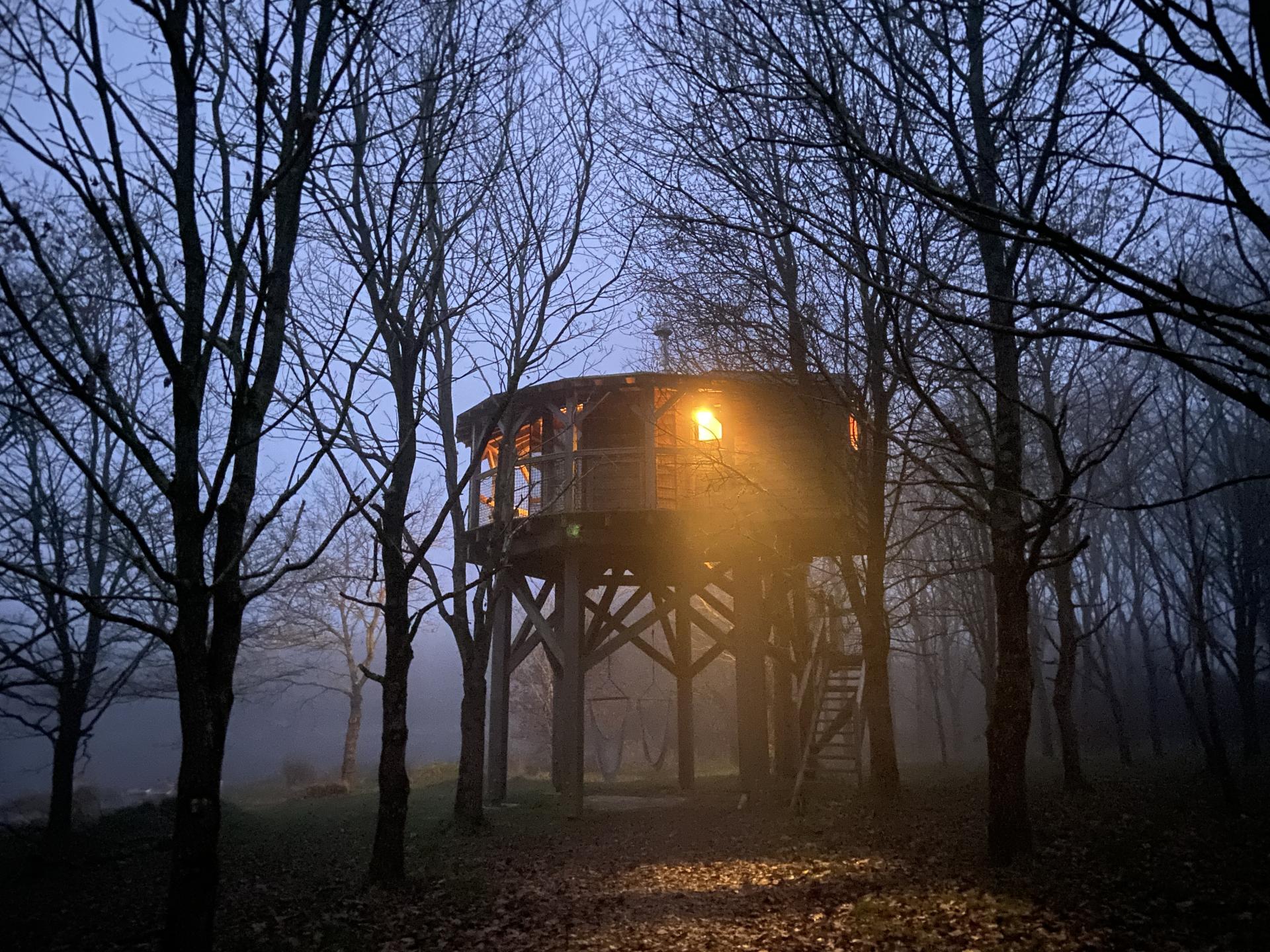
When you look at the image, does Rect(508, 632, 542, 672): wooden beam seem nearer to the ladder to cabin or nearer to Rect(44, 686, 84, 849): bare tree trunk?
the ladder to cabin

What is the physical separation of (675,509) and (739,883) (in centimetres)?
766

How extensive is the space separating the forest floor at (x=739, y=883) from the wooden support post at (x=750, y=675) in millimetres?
1101

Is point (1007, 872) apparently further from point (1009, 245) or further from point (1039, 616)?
point (1039, 616)

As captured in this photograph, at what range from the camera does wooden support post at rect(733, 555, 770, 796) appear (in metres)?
15.3

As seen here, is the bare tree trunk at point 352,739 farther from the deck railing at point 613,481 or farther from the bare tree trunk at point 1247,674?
the bare tree trunk at point 1247,674

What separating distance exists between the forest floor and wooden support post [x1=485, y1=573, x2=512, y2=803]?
302 cm

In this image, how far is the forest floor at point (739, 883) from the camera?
664 cm

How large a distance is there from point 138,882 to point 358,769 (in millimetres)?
35921

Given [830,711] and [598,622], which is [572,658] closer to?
[598,622]

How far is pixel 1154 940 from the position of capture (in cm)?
606

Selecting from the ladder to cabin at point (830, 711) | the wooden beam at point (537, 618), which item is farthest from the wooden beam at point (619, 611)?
the ladder to cabin at point (830, 711)

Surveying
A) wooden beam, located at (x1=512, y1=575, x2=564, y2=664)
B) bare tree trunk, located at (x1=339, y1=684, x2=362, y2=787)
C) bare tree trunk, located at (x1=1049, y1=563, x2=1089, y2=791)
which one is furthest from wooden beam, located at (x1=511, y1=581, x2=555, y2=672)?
bare tree trunk, located at (x1=339, y1=684, x2=362, y2=787)

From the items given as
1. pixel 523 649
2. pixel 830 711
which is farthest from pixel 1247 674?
pixel 523 649

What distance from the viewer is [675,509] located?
15.5 metres
